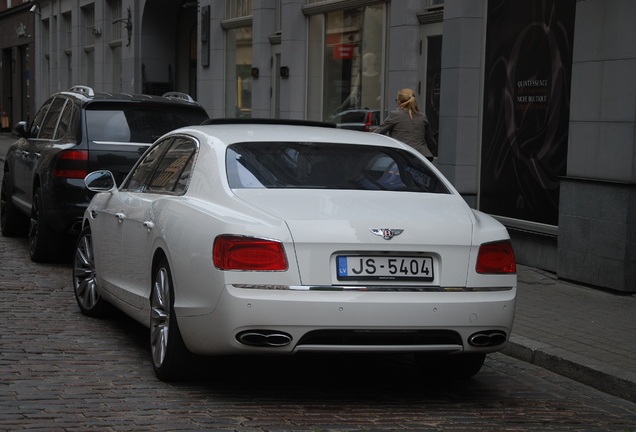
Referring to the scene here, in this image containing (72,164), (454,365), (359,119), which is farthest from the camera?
(359,119)

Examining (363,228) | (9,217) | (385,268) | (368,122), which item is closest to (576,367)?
(385,268)

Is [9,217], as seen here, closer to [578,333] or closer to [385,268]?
[578,333]

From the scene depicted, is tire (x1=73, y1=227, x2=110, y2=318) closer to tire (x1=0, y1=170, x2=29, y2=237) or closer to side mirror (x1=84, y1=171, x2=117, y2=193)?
side mirror (x1=84, y1=171, x2=117, y2=193)

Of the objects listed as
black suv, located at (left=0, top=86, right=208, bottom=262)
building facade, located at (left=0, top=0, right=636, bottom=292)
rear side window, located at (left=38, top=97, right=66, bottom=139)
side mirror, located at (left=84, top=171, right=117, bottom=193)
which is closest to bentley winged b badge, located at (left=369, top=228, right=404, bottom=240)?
side mirror, located at (left=84, top=171, right=117, bottom=193)

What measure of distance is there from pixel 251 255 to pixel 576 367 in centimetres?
255

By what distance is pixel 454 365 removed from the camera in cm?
636

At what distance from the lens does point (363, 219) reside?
215 inches

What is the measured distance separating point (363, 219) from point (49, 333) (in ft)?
9.85

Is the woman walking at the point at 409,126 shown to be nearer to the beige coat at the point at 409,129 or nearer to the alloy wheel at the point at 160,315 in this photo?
the beige coat at the point at 409,129

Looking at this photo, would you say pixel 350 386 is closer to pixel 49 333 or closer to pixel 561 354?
pixel 561 354

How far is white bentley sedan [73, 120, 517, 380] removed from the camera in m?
5.30

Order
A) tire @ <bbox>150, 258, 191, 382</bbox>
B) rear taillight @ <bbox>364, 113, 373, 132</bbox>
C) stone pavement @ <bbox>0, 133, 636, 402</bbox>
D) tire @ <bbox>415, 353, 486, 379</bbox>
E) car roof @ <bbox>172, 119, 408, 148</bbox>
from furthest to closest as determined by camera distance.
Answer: rear taillight @ <bbox>364, 113, 373, 132</bbox> → stone pavement @ <bbox>0, 133, 636, 402</bbox> → car roof @ <bbox>172, 119, 408, 148</bbox> → tire @ <bbox>415, 353, 486, 379</bbox> → tire @ <bbox>150, 258, 191, 382</bbox>

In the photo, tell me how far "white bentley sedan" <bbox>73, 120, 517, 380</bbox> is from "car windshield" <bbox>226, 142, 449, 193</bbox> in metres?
0.01

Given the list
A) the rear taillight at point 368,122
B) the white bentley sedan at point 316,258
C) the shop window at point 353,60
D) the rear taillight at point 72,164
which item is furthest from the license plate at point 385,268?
the rear taillight at point 368,122
